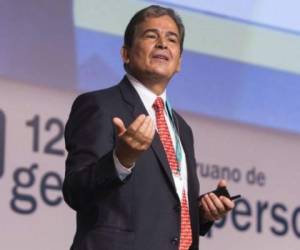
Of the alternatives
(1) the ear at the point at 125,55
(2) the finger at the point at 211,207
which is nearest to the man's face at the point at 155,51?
(1) the ear at the point at 125,55

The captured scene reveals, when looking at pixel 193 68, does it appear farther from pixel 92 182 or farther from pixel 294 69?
pixel 92 182

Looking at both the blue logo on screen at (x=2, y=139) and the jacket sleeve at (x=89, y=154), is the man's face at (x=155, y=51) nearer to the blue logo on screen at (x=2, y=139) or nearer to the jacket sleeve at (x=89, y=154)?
the jacket sleeve at (x=89, y=154)

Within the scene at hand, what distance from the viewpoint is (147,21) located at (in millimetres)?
1761

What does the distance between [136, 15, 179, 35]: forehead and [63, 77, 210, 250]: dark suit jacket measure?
0.17 metres

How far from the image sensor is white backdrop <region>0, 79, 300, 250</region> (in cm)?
269

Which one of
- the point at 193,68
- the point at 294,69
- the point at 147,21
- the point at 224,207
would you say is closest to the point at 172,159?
the point at 224,207

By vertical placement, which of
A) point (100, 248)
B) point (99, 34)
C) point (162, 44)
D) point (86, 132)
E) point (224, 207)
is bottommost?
point (100, 248)

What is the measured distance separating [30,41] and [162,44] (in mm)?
1089

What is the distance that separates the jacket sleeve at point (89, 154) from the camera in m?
1.54

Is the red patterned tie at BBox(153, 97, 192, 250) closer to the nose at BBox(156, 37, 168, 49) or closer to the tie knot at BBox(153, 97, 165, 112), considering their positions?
the tie knot at BBox(153, 97, 165, 112)

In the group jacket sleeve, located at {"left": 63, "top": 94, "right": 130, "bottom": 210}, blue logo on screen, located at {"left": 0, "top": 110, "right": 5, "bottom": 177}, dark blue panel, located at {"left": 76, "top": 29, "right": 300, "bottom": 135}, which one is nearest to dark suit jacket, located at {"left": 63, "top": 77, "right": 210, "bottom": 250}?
jacket sleeve, located at {"left": 63, "top": 94, "right": 130, "bottom": 210}

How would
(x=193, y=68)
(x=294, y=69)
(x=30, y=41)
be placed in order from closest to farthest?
(x=30, y=41) → (x=193, y=68) → (x=294, y=69)

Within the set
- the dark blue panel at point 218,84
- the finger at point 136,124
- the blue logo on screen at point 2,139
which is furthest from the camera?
the dark blue panel at point 218,84

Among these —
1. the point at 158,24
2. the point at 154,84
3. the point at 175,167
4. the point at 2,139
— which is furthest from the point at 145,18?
the point at 2,139
